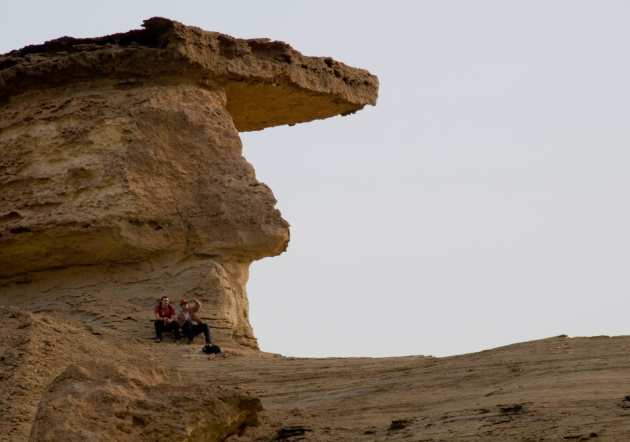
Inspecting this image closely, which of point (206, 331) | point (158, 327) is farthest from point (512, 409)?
point (158, 327)

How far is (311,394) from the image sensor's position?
10586 mm

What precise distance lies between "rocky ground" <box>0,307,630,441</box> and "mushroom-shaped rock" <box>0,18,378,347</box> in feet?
8.90

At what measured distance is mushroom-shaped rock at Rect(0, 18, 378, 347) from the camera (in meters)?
15.2

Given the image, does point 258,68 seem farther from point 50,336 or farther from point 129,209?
point 50,336

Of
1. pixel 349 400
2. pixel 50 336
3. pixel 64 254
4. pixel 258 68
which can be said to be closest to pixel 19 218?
pixel 64 254

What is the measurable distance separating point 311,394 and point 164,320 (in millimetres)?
3905

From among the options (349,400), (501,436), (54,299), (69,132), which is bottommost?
(501,436)

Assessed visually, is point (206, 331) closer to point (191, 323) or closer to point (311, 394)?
point (191, 323)

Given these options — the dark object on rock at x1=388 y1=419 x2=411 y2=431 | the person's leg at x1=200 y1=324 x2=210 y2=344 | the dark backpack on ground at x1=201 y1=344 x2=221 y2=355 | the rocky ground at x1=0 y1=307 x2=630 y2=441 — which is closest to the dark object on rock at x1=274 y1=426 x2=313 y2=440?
the rocky ground at x1=0 y1=307 x2=630 y2=441

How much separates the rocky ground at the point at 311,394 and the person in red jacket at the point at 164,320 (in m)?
1.46

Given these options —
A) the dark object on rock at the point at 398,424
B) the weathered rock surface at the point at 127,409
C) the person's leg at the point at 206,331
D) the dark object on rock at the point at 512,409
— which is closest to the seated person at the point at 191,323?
the person's leg at the point at 206,331

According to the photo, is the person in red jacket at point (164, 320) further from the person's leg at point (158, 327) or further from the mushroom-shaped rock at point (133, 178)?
the mushroom-shaped rock at point (133, 178)

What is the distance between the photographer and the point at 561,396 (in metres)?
8.49

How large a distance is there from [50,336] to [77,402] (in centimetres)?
317
